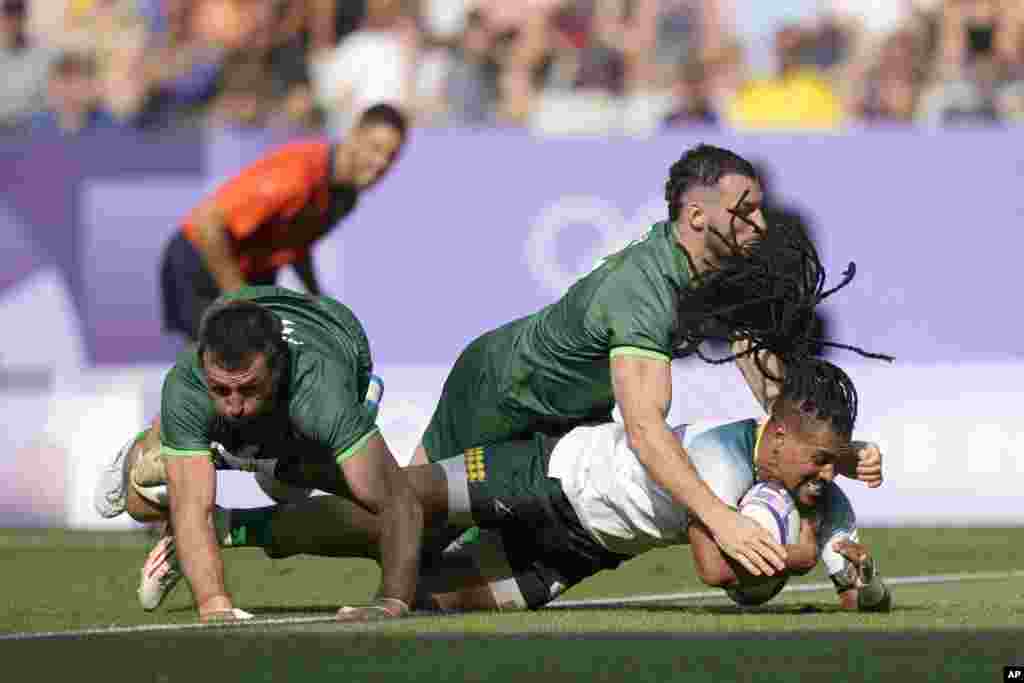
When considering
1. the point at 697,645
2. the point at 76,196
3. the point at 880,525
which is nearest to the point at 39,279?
the point at 76,196

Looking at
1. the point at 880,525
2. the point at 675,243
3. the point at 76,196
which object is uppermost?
the point at 675,243

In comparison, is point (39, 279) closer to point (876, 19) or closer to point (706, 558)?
point (876, 19)

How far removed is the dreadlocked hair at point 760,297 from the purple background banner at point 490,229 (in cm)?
706

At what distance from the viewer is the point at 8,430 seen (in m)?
14.4

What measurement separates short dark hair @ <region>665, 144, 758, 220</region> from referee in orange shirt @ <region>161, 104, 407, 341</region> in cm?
433

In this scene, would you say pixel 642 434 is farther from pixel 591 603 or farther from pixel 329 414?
pixel 591 603

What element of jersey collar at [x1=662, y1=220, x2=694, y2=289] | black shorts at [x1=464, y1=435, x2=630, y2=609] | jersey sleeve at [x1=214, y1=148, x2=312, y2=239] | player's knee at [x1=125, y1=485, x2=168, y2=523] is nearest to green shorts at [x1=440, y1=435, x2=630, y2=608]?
black shorts at [x1=464, y1=435, x2=630, y2=609]

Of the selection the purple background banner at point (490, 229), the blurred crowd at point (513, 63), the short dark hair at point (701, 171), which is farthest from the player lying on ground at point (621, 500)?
the blurred crowd at point (513, 63)

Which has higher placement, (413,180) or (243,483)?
(413,180)

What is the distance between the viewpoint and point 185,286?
13.4 m

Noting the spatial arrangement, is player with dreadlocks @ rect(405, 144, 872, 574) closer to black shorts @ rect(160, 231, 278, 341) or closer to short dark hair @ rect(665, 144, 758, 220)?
short dark hair @ rect(665, 144, 758, 220)

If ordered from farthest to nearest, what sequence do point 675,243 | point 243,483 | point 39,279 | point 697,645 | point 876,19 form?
point 876,19, point 39,279, point 243,483, point 675,243, point 697,645

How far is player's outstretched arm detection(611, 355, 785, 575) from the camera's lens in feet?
26.5

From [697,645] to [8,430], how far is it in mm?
7984
